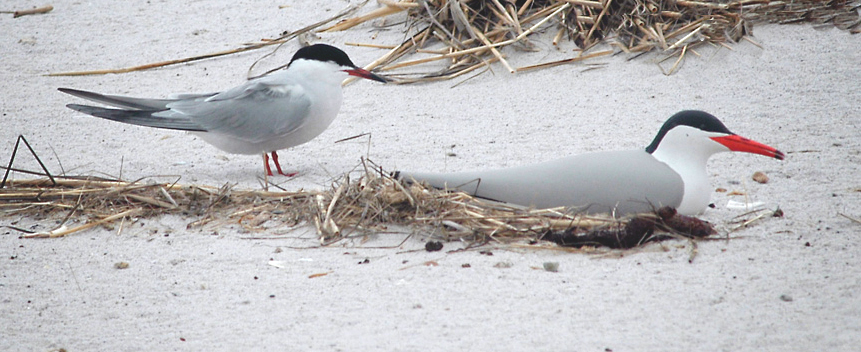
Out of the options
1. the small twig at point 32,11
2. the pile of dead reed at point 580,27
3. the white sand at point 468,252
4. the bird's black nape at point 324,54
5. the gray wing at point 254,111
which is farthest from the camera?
the small twig at point 32,11

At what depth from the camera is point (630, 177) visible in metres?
3.03

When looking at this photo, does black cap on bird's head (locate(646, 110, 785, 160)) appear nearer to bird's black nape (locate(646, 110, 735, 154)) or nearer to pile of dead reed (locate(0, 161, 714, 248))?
bird's black nape (locate(646, 110, 735, 154))

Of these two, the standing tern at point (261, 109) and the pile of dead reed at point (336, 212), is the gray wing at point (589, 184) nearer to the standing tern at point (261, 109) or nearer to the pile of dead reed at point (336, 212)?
the pile of dead reed at point (336, 212)

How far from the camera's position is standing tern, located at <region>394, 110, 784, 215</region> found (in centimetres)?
302

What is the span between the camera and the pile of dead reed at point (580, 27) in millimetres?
4887

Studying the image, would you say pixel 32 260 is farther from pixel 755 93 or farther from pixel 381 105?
pixel 755 93

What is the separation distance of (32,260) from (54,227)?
30 centimetres

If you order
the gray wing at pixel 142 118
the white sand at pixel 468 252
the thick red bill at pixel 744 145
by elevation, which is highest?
the thick red bill at pixel 744 145

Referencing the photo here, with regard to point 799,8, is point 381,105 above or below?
below

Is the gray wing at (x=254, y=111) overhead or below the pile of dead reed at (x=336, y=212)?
overhead

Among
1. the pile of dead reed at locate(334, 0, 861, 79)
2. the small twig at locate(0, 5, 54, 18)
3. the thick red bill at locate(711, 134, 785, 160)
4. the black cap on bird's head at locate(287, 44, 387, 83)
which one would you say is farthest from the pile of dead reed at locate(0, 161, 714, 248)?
the small twig at locate(0, 5, 54, 18)

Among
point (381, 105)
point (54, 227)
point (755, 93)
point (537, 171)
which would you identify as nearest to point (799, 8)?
point (755, 93)

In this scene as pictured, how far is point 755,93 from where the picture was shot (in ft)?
14.5

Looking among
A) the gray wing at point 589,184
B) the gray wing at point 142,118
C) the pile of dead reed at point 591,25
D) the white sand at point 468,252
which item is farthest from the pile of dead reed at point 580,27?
the gray wing at point 589,184
